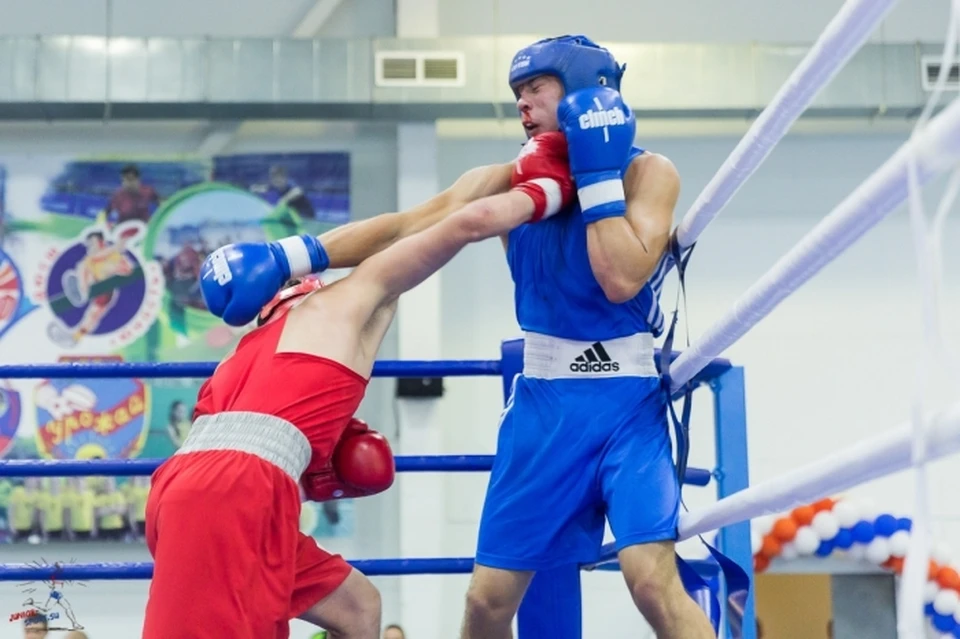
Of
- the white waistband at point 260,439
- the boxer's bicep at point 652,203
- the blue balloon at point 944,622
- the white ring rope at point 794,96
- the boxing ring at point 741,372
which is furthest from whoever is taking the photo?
the blue balloon at point 944,622

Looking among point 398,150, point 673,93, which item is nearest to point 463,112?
point 398,150

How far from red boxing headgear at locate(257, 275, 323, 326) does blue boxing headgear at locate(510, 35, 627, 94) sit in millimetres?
606

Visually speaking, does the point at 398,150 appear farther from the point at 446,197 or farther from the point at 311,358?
the point at 311,358

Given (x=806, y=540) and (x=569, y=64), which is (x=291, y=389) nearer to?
(x=569, y=64)

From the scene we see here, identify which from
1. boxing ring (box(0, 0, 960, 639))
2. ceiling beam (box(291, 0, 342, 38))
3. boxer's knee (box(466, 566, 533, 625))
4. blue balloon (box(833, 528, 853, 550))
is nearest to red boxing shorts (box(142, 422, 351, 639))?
boxer's knee (box(466, 566, 533, 625))

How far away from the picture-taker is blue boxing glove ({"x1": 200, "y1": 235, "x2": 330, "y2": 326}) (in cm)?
211

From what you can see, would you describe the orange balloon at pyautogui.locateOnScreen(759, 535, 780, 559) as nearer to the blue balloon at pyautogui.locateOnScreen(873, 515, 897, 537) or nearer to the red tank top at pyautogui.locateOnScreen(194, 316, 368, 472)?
the blue balloon at pyautogui.locateOnScreen(873, 515, 897, 537)

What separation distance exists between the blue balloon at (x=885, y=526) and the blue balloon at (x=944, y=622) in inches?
18.5

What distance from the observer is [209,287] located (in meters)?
2.13

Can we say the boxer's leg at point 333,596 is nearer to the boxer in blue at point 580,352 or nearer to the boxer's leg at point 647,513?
the boxer in blue at point 580,352

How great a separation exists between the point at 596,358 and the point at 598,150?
42 centimetres

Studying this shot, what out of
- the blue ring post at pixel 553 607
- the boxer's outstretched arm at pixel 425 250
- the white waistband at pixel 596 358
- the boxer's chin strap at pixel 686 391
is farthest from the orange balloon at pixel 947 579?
the boxer's outstretched arm at pixel 425 250

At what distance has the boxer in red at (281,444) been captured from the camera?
1.88m

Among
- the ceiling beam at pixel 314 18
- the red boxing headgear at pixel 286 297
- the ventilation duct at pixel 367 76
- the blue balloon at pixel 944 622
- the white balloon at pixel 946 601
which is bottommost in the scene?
the blue balloon at pixel 944 622
